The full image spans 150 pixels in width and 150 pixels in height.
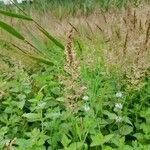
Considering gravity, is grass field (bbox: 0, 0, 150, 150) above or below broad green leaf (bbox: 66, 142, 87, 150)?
above

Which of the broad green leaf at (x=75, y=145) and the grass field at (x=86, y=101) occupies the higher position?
the grass field at (x=86, y=101)

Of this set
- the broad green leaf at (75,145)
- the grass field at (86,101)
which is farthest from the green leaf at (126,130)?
the broad green leaf at (75,145)

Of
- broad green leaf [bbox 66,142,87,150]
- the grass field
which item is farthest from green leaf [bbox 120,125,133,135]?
broad green leaf [bbox 66,142,87,150]

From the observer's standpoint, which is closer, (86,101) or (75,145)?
(75,145)

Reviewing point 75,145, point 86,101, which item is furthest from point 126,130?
point 75,145

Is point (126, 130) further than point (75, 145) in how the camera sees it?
Yes

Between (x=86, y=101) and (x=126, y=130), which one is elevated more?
(x=86, y=101)

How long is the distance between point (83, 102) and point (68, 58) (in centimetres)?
60

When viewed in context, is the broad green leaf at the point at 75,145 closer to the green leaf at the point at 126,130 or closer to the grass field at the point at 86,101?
the grass field at the point at 86,101

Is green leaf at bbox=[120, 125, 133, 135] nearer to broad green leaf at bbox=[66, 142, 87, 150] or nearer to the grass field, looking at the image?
the grass field

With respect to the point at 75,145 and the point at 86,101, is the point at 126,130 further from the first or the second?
the point at 75,145

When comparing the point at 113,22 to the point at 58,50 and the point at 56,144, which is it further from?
the point at 56,144

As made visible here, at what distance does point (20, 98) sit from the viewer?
282cm

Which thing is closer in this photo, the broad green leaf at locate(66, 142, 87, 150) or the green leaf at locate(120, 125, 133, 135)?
the broad green leaf at locate(66, 142, 87, 150)
